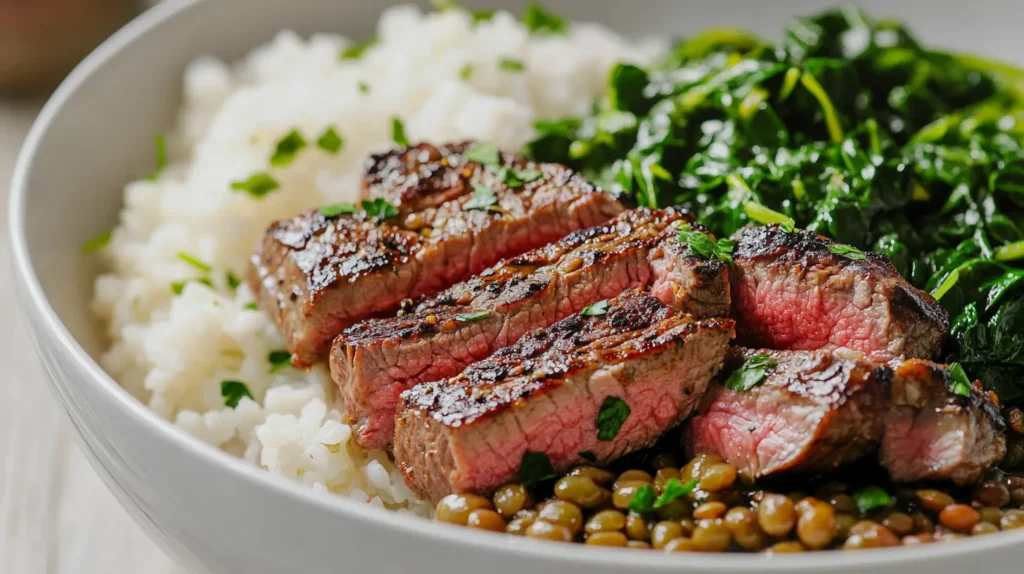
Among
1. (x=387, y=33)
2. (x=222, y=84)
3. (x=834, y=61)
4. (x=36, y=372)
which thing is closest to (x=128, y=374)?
(x=36, y=372)

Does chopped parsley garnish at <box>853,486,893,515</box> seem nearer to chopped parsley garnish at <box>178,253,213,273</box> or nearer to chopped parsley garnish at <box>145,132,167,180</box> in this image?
chopped parsley garnish at <box>178,253,213,273</box>

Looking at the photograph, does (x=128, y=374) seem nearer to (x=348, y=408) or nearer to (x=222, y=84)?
(x=348, y=408)

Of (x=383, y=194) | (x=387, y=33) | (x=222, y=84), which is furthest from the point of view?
(x=387, y=33)

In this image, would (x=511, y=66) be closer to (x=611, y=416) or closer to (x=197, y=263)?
(x=197, y=263)

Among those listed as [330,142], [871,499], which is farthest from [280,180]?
[871,499]

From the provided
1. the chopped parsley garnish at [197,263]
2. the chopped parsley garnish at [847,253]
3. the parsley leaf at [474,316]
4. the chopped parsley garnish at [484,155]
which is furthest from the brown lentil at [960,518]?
the chopped parsley garnish at [197,263]

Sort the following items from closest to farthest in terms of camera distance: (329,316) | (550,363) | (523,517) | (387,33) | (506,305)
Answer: (523,517) → (550,363) → (506,305) → (329,316) → (387,33)

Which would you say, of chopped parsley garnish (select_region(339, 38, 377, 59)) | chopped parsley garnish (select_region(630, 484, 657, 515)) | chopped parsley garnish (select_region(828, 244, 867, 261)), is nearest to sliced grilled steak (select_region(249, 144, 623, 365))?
chopped parsley garnish (select_region(828, 244, 867, 261))
